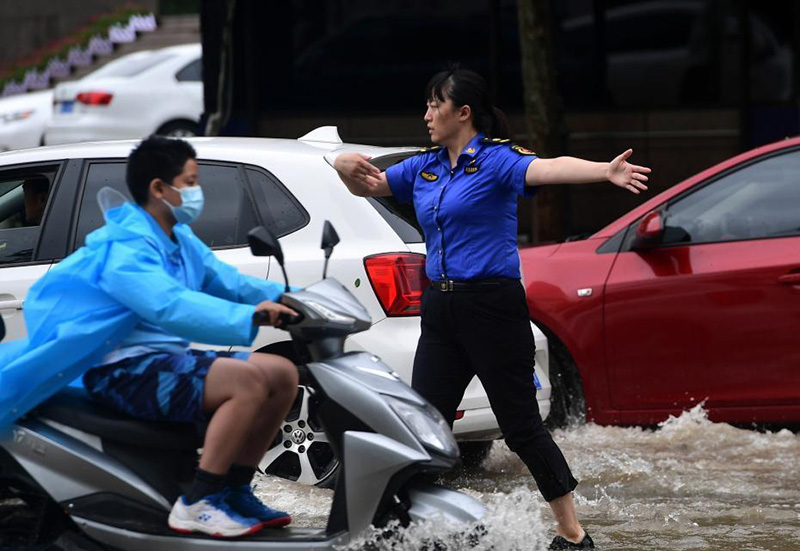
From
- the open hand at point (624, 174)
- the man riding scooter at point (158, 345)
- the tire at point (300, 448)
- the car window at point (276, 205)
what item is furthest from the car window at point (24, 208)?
the open hand at point (624, 174)

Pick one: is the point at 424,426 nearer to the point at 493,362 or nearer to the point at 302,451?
the point at 493,362

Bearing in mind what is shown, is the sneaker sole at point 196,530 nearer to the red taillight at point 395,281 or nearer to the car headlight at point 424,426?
the car headlight at point 424,426

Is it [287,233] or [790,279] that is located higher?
[287,233]

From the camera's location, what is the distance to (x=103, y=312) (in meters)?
4.37

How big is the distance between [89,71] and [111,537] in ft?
69.7

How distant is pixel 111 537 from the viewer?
4.45 meters

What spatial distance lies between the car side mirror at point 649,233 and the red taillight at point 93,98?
11109 mm

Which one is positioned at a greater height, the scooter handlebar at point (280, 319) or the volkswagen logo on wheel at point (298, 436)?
the scooter handlebar at point (280, 319)

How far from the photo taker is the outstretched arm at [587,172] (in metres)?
4.79

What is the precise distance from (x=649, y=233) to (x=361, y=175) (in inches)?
87.8

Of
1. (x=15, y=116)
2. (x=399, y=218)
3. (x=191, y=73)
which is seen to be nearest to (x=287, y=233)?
(x=399, y=218)

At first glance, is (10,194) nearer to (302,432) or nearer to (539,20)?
(302,432)

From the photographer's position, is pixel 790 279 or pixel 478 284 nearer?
pixel 478 284

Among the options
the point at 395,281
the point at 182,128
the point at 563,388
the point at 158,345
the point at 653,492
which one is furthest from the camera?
the point at 182,128
